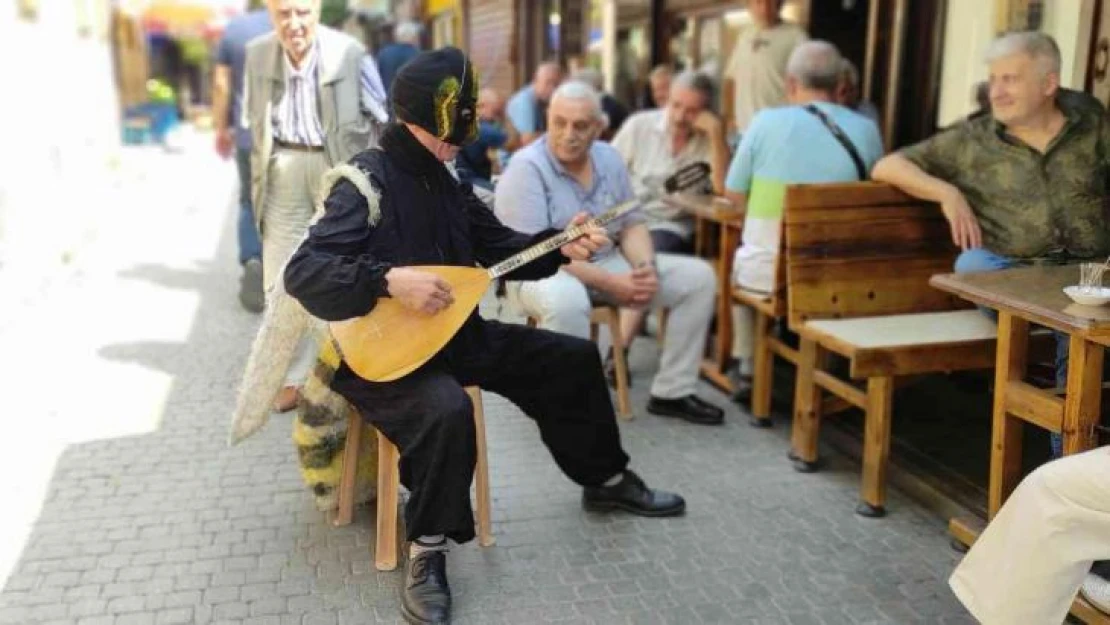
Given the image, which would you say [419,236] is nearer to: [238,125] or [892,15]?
[892,15]

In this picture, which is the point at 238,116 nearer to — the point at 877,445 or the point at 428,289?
the point at 428,289

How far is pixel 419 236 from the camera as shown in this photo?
2789mm

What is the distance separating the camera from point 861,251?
365cm

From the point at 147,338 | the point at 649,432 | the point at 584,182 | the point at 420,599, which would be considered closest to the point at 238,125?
the point at 147,338

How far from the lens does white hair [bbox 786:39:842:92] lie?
397 centimetres

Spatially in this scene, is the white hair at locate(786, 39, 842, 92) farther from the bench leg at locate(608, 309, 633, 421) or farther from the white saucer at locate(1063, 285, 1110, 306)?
the white saucer at locate(1063, 285, 1110, 306)

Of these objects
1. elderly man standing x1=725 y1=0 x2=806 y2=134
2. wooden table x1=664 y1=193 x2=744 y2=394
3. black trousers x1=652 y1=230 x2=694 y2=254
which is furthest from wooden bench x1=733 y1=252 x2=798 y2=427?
elderly man standing x1=725 y1=0 x2=806 y2=134

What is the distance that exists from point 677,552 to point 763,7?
3.33 m

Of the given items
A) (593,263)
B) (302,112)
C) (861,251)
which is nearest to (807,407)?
(861,251)

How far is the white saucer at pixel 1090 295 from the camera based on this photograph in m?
2.48

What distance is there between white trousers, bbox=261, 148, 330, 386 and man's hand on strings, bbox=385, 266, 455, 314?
1.63 meters

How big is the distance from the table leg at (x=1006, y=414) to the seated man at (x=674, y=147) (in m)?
2.07

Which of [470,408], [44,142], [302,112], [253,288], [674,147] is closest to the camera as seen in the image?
[470,408]

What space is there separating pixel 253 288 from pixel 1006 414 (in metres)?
4.42
